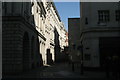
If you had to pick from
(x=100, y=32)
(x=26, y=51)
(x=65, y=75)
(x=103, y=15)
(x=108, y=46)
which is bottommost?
(x=65, y=75)

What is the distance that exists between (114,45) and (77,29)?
813 inches

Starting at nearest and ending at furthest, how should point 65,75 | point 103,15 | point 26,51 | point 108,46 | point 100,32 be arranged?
point 65,75 → point 108,46 → point 100,32 → point 103,15 → point 26,51

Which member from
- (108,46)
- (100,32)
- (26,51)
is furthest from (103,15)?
(26,51)

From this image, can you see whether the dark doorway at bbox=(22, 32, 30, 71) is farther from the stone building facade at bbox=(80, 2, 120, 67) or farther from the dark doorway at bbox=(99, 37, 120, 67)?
the dark doorway at bbox=(99, 37, 120, 67)

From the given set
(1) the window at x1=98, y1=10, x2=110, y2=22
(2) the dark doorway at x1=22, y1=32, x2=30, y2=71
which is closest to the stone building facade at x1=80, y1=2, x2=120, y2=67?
(1) the window at x1=98, y1=10, x2=110, y2=22

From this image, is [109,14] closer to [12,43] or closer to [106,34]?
[106,34]

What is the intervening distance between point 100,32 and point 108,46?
1886 mm

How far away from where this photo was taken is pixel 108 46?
80.1 feet

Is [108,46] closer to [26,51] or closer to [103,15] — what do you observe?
[103,15]

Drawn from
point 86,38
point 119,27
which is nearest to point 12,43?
point 86,38

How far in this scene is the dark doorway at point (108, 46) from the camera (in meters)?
24.4

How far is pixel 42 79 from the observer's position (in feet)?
53.9

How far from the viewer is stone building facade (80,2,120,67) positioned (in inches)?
966

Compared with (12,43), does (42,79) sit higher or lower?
lower
